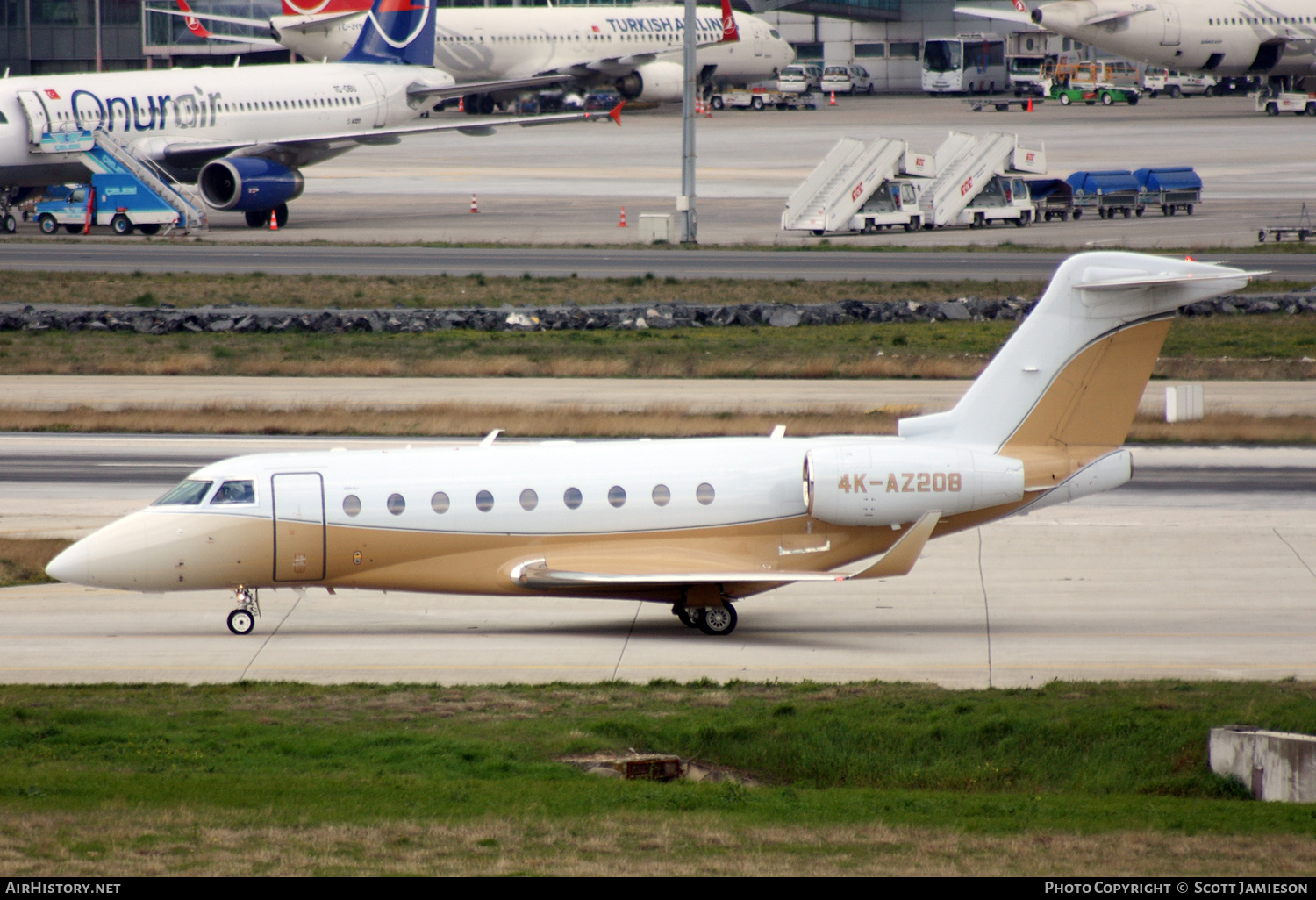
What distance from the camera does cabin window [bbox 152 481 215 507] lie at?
2300 cm

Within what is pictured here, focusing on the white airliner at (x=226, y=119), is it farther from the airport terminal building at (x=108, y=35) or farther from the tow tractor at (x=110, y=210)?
the airport terminal building at (x=108, y=35)

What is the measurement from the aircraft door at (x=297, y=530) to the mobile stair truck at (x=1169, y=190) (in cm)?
6300

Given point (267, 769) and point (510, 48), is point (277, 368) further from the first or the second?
point (510, 48)

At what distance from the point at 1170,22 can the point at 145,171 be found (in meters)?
72.7

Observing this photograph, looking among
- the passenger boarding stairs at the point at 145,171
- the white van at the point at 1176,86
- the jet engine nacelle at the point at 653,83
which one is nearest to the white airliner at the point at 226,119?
the passenger boarding stairs at the point at 145,171

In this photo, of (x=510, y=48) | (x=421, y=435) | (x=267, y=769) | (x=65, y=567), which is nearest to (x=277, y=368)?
(x=421, y=435)

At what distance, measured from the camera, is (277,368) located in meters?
47.5

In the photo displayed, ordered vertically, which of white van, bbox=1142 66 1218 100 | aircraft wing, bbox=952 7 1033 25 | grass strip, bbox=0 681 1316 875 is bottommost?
grass strip, bbox=0 681 1316 875

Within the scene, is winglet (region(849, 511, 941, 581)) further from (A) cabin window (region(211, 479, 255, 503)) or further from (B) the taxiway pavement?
(A) cabin window (region(211, 479, 255, 503))

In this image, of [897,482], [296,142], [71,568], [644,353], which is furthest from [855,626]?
[296,142]

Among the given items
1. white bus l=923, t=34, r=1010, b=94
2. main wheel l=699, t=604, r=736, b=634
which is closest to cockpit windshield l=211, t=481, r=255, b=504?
main wheel l=699, t=604, r=736, b=634

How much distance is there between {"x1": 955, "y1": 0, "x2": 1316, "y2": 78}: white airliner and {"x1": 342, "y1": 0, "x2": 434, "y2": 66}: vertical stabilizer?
152ft

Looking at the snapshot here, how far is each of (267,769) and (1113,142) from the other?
319ft

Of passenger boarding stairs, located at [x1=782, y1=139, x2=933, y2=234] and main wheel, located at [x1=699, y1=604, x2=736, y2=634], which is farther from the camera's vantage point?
passenger boarding stairs, located at [x1=782, y1=139, x2=933, y2=234]
